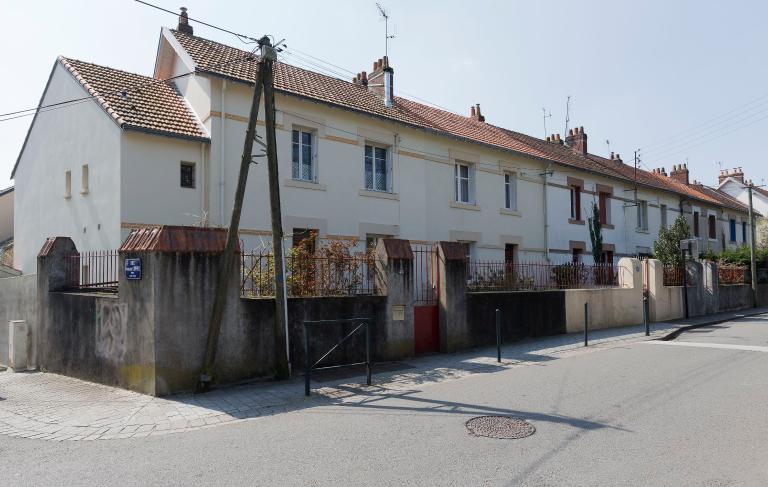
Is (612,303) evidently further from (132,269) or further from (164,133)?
(132,269)

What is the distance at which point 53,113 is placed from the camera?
54.1 ft

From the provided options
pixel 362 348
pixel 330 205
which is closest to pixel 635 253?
pixel 330 205

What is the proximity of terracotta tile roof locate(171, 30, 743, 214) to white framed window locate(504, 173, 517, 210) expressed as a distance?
3.59 feet

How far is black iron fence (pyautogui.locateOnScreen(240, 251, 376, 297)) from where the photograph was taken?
31.6 ft

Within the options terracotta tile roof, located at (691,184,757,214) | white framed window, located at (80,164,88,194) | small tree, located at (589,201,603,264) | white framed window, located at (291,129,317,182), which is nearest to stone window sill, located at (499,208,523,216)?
small tree, located at (589,201,603,264)

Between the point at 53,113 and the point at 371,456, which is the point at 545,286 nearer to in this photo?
the point at 371,456

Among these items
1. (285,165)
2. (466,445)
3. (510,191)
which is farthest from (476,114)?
(466,445)

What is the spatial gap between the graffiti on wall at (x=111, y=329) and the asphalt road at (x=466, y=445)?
2379 millimetres

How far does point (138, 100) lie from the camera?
13.8m

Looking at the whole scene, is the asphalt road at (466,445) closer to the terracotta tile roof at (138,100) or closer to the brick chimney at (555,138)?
the terracotta tile roof at (138,100)

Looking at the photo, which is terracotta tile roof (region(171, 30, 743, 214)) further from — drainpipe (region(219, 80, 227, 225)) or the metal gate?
the metal gate

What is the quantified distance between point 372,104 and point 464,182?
15.3 ft

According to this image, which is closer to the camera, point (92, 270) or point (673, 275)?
point (92, 270)

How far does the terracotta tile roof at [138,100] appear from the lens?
12727 mm
